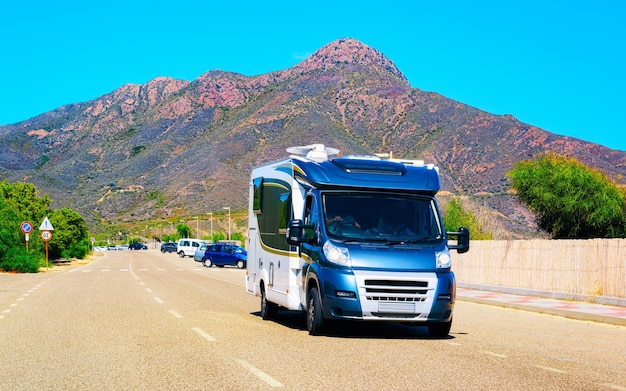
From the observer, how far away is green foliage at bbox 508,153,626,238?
58500mm

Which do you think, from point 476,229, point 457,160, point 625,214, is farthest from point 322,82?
point 625,214

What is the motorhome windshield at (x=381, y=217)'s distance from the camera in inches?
542

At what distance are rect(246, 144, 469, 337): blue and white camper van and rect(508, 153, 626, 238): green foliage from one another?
47.0 m

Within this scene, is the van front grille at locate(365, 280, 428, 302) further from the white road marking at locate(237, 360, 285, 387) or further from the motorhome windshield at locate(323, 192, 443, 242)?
the white road marking at locate(237, 360, 285, 387)

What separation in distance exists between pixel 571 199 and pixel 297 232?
49.7 meters

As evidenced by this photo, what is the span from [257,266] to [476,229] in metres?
56.0

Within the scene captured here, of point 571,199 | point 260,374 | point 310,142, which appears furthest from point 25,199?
point 310,142

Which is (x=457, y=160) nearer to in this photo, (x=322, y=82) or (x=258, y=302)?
(x=322, y=82)

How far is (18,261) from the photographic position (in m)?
46.4

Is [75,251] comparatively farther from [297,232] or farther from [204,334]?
[297,232]

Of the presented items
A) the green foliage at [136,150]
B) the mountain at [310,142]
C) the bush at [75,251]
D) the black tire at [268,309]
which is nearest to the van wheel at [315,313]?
the black tire at [268,309]

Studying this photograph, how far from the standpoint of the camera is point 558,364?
35.8ft

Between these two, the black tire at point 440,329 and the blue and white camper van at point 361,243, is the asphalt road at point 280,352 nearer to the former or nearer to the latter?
the black tire at point 440,329

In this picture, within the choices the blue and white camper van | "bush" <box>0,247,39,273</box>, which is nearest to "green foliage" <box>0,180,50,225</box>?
"bush" <box>0,247,39,273</box>
